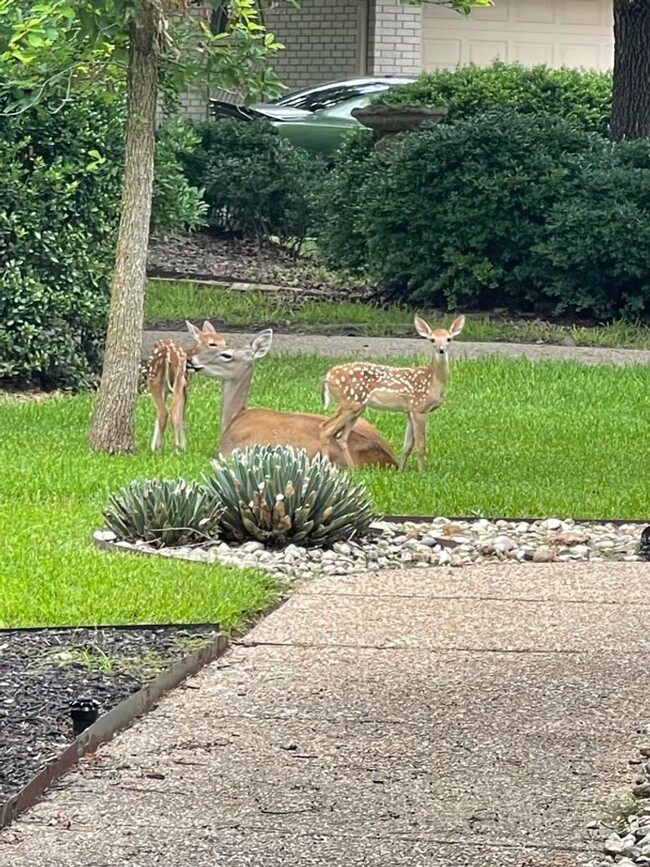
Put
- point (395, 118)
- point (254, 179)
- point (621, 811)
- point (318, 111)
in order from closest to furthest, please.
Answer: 1. point (621, 811)
2. point (395, 118)
3. point (254, 179)
4. point (318, 111)

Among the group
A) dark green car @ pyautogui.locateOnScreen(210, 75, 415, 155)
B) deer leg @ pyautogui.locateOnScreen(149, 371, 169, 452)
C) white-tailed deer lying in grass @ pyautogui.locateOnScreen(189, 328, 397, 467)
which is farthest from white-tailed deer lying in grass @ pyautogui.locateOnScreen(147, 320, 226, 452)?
dark green car @ pyautogui.locateOnScreen(210, 75, 415, 155)

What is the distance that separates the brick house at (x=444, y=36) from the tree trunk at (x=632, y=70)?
43.1 ft

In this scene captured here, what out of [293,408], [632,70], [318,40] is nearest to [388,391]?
[293,408]

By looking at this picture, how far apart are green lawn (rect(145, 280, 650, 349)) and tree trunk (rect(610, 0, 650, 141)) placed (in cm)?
279

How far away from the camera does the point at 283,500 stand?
8.77 meters

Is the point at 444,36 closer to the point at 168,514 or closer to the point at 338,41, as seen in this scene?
the point at 338,41

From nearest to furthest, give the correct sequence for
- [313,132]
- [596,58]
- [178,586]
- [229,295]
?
[178,586], [229,295], [313,132], [596,58]

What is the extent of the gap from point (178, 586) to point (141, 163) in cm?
441

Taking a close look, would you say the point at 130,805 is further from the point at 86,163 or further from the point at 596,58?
the point at 596,58

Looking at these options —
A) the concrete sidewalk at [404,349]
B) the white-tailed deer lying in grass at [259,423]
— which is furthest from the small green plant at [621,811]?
the concrete sidewalk at [404,349]

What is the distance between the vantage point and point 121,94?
46.9 ft

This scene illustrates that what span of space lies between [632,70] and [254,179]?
5421mm

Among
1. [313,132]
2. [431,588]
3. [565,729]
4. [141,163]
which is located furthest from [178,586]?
[313,132]

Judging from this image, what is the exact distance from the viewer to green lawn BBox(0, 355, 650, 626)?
25.2 ft
